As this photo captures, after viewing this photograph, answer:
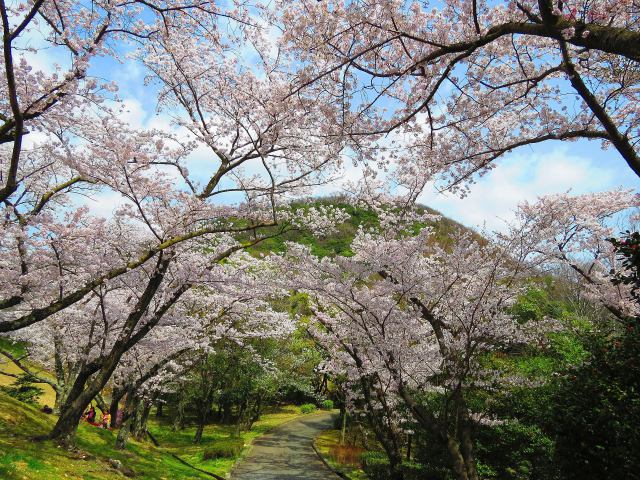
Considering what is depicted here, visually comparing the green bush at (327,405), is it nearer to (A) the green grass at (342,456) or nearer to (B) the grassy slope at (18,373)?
(A) the green grass at (342,456)

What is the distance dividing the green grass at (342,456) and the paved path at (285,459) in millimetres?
446

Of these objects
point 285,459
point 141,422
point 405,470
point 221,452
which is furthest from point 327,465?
point 141,422

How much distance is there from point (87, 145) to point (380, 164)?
4.96 meters

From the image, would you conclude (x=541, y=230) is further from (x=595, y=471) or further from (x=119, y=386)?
(x=119, y=386)

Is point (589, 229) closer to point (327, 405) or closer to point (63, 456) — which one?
point (63, 456)

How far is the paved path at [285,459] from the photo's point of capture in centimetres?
1516

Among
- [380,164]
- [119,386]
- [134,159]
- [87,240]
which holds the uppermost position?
[380,164]

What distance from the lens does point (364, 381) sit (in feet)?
36.0

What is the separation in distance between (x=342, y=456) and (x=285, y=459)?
258 centimetres

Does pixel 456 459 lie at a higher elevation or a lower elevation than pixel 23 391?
higher

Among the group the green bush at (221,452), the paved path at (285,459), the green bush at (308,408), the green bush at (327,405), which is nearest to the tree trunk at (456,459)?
the paved path at (285,459)

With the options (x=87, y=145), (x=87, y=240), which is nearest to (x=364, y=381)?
(x=87, y=240)

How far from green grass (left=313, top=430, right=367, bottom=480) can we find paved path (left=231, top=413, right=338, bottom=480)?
0.45 meters

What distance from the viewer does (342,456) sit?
18297mm
